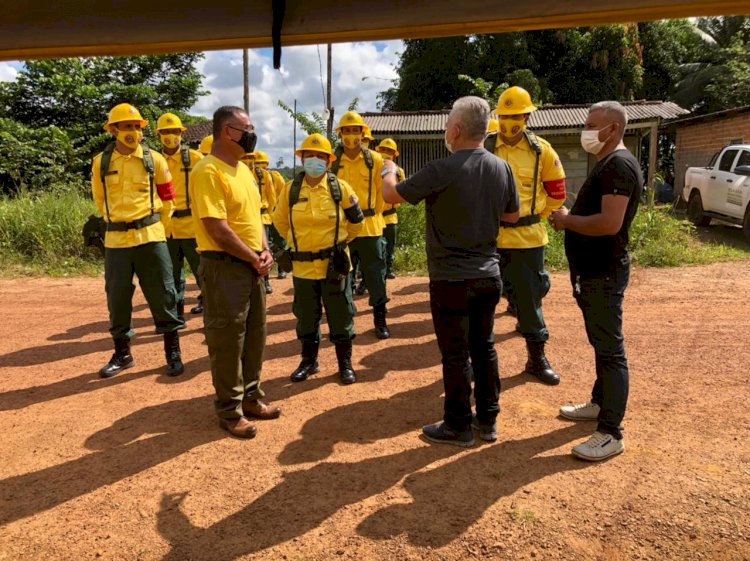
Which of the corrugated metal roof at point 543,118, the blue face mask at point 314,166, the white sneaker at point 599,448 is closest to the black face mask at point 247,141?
the blue face mask at point 314,166

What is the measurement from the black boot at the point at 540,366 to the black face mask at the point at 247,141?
9.21ft

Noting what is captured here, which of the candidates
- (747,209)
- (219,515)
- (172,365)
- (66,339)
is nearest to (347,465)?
(219,515)

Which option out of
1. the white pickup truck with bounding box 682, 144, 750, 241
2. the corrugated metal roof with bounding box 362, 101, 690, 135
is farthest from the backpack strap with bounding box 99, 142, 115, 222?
the corrugated metal roof with bounding box 362, 101, 690, 135

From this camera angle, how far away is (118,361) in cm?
530

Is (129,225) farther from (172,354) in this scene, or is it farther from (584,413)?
(584,413)

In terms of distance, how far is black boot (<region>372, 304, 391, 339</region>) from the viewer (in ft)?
20.4

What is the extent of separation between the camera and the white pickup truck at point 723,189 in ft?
38.0

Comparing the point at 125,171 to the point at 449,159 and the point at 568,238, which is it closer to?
the point at 449,159

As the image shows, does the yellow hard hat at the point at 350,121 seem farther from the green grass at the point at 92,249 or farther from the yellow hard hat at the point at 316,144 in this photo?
the green grass at the point at 92,249

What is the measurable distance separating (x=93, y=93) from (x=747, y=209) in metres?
21.0

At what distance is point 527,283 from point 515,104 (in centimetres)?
146

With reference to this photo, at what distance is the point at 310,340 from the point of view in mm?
4996

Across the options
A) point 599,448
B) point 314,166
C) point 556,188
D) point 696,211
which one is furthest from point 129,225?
point 696,211

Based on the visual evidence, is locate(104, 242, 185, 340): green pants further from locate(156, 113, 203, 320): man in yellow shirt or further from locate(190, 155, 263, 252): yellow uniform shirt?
locate(190, 155, 263, 252): yellow uniform shirt
